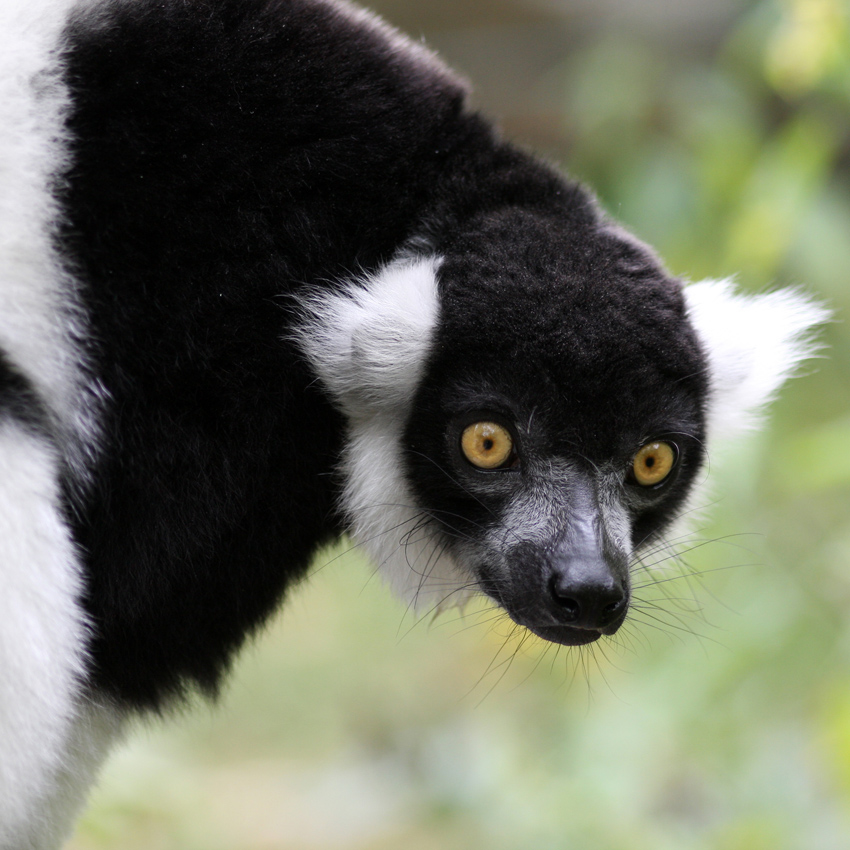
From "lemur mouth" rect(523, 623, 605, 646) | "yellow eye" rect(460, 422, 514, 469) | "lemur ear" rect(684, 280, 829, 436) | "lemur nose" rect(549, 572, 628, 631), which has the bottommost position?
"lemur mouth" rect(523, 623, 605, 646)

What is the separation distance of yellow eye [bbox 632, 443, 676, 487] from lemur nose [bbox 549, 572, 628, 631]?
0.40 m

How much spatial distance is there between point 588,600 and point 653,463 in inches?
20.5

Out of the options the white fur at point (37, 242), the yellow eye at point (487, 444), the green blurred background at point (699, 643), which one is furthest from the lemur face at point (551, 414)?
the white fur at point (37, 242)

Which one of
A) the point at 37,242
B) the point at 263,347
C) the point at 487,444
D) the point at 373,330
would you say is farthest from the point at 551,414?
the point at 37,242

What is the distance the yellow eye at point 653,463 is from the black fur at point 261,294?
63 millimetres

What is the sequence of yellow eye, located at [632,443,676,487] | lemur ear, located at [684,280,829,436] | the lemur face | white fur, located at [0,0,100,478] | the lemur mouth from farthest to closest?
1. lemur ear, located at [684,280,829,436]
2. yellow eye, located at [632,443,676,487]
3. the lemur mouth
4. the lemur face
5. white fur, located at [0,0,100,478]

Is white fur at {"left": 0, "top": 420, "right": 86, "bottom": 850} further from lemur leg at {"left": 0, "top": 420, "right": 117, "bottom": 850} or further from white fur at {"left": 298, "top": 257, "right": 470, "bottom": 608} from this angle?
white fur at {"left": 298, "top": 257, "right": 470, "bottom": 608}

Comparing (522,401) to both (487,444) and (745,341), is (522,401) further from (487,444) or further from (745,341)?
(745,341)

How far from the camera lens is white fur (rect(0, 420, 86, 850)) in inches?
89.7

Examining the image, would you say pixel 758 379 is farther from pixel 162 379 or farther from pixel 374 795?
pixel 374 795

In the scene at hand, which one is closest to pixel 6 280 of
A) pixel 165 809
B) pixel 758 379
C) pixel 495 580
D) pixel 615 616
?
pixel 495 580

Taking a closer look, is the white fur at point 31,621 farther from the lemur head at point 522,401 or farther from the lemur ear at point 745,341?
the lemur ear at point 745,341

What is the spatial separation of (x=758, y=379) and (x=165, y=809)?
2933 millimetres

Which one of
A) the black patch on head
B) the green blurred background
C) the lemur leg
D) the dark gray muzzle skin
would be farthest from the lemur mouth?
the lemur leg
